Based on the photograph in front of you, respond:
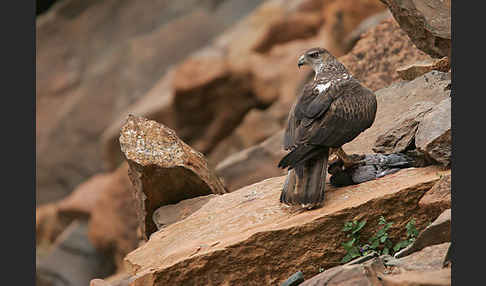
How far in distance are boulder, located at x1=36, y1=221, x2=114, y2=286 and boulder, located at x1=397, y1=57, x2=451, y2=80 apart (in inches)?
264

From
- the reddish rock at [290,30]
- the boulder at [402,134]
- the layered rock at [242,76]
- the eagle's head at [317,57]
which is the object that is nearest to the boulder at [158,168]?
the eagle's head at [317,57]

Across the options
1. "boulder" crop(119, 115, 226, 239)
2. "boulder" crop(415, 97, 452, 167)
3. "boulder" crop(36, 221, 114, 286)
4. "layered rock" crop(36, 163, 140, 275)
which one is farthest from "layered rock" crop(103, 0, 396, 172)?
"boulder" crop(415, 97, 452, 167)

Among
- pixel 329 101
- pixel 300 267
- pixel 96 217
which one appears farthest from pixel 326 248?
pixel 96 217

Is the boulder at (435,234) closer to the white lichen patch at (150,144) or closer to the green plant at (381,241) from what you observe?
the green plant at (381,241)

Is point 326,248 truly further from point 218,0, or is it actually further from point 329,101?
point 218,0

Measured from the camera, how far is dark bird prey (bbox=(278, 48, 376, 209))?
499 centimetres

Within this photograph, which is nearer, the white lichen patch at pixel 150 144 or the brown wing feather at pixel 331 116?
the brown wing feather at pixel 331 116

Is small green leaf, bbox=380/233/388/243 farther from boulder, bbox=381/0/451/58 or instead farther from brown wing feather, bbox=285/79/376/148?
boulder, bbox=381/0/451/58

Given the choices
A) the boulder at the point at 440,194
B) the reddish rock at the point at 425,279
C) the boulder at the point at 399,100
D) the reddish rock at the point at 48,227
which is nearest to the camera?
the reddish rock at the point at 425,279

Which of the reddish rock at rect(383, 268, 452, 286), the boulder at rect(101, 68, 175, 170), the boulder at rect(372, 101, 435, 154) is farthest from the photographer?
the boulder at rect(101, 68, 175, 170)

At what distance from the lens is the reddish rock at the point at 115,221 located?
1158cm

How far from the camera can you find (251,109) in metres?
12.8

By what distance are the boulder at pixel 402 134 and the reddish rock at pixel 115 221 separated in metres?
6.29

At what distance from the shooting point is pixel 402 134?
5590 mm
